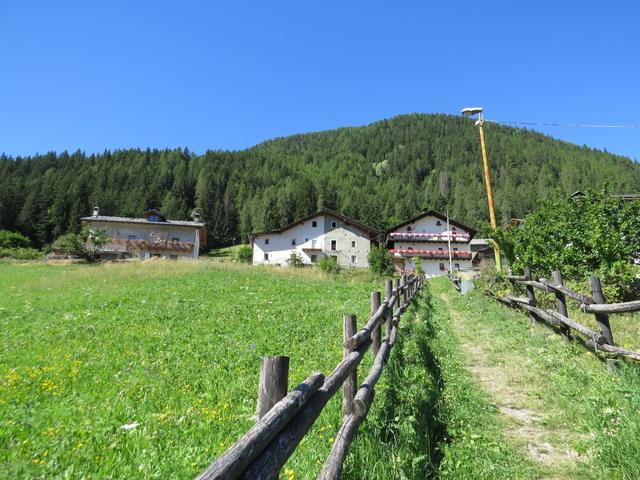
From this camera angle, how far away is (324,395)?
293 centimetres

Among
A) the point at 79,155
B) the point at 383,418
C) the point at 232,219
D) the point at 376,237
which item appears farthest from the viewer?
the point at 79,155

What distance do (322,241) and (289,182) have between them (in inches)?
2522

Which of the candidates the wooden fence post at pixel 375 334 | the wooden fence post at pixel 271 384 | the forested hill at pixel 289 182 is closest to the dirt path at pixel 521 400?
the wooden fence post at pixel 375 334

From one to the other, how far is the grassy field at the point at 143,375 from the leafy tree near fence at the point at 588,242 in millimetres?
7660

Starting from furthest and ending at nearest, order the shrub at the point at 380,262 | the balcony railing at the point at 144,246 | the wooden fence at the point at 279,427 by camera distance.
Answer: the balcony railing at the point at 144,246 → the shrub at the point at 380,262 → the wooden fence at the point at 279,427

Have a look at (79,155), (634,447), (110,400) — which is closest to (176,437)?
(110,400)

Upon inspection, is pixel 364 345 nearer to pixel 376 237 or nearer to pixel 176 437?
pixel 176 437

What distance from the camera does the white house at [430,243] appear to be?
61344mm

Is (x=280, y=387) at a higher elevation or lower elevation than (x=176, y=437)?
higher

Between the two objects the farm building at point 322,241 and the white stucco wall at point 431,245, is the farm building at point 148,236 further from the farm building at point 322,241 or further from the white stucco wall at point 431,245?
the white stucco wall at point 431,245

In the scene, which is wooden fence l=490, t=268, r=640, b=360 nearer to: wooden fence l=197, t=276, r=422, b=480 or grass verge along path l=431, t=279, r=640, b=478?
grass verge along path l=431, t=279, r=640, b=478

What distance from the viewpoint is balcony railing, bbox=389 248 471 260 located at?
6109 cm

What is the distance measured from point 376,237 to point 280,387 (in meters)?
58.6

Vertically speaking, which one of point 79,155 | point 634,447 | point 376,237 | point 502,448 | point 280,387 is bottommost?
point 502,448
